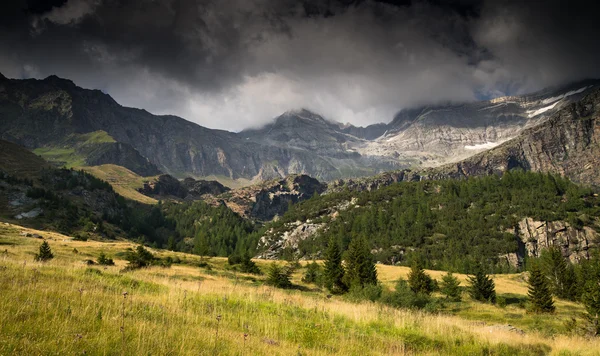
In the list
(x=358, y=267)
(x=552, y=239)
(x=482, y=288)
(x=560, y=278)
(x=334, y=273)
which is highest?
(x=552, y=239)

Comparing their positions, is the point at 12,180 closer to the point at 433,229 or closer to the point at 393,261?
the point at 393,261

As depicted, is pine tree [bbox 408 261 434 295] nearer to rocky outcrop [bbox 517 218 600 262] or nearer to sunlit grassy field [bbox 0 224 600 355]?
sunlit grassy field [bbox 0 224 600 355]

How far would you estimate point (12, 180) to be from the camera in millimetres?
193250

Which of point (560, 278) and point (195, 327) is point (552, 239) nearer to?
point (560, 278)

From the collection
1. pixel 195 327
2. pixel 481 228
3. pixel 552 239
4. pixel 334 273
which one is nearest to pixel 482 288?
pixel 334 273

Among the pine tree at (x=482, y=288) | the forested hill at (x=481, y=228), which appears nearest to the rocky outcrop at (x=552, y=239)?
the forested hill at (x=481, y=228)

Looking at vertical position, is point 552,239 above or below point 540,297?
above

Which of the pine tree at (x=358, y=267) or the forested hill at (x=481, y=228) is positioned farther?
the forested hill at (x=481, y=228)

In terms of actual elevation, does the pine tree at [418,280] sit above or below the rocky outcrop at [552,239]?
below

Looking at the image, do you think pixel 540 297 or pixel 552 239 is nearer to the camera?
pixel 540 297

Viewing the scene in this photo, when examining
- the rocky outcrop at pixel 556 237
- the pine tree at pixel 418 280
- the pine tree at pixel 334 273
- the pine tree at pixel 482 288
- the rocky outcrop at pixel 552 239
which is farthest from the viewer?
the rocky outcrop at pixel 556 237

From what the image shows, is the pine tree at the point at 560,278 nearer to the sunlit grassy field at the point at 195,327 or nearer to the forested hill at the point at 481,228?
the forested hill at the point at 481,228

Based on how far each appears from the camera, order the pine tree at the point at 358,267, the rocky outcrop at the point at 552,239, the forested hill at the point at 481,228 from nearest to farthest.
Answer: the pine tree at the point at 358,267 → the forested hill at the point at 481,228 → the rocky outcrop at the point at 552,239

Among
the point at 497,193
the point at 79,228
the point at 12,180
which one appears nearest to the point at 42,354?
the point at 79,228
